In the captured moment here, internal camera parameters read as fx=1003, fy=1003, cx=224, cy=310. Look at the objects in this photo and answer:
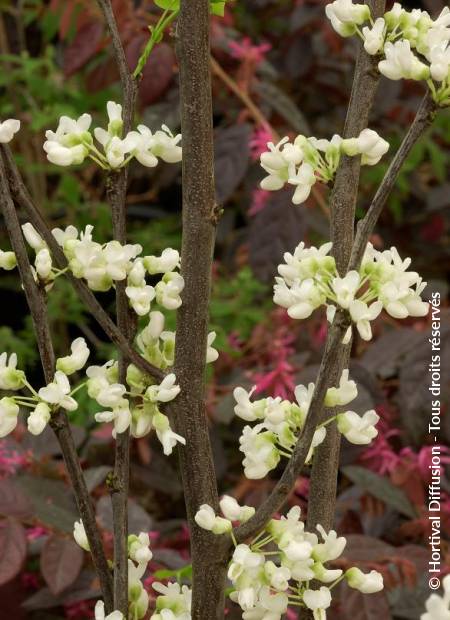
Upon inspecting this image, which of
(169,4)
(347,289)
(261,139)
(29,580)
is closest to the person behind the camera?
(347,289)

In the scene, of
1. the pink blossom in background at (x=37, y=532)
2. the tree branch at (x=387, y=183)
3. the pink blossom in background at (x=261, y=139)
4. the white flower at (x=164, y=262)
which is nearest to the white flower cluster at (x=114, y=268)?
the white flower at (x=164, y=262)

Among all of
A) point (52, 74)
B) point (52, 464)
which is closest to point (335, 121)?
point (52, 74)

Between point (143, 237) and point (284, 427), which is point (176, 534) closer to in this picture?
point (284, 427)

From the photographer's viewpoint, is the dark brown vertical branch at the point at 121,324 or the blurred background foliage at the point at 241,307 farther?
the blurred background foliage at the point at 241,307

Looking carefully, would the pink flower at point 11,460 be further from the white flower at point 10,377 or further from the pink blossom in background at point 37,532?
the white flower at point 10,377

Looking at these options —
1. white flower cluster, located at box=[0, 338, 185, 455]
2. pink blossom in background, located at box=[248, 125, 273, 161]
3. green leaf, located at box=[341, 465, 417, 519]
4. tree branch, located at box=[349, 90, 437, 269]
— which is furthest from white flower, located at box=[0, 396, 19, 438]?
pink blossom in background, located at box=[248, 125, 273, 161]

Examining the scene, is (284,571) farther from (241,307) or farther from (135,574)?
(241,307)

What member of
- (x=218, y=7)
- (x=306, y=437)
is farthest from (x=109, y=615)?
(x=218, y=7)
